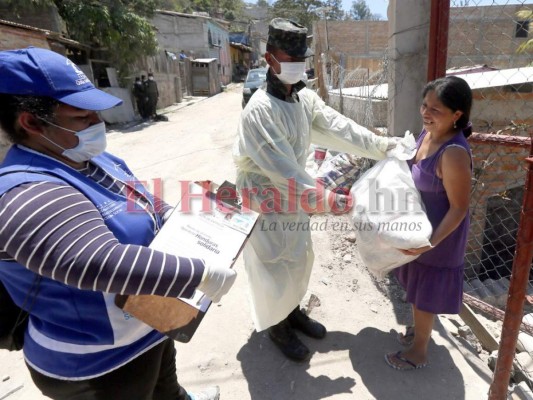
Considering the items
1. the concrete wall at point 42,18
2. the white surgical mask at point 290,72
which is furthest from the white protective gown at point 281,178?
the concrete wall at point 42,18

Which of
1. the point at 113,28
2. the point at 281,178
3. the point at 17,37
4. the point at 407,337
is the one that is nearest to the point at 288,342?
the point at 407,337

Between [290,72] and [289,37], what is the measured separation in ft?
0.59

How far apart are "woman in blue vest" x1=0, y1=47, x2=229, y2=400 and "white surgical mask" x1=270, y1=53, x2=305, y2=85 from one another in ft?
3.44

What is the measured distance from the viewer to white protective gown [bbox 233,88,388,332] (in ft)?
6.19

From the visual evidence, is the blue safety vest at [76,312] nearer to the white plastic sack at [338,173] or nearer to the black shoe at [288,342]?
the black shoe at [288,342]

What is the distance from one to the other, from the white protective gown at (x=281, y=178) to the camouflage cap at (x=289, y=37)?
264mm

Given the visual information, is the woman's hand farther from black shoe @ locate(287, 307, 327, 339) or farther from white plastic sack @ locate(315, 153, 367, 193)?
black shoe @ locate(287, 307, 327, 339)

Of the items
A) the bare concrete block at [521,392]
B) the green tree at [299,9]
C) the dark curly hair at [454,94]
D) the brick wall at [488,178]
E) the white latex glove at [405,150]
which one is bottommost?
the bare concrete block at [521,392]

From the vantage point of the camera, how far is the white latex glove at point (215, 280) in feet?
3.53

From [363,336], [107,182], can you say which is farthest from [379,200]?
[107,182]

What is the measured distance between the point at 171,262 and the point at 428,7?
2.18 m

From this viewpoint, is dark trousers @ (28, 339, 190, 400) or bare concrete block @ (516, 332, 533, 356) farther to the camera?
bare concrete block @ (516, 332, 533, 356)

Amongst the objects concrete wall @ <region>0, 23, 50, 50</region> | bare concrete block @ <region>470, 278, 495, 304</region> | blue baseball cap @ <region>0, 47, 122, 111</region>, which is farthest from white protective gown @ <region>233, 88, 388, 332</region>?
concrete wall @ <region>0, 23, 50, 50</region>

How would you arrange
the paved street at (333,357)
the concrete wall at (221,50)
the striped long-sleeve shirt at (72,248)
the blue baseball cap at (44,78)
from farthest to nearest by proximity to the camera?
1. the concrete wall at (221,50)
2. the paved street at (333,357)
3. the blue baseball cap at (44,78)
4. the striped long-sleeve shirt at (72,248)
